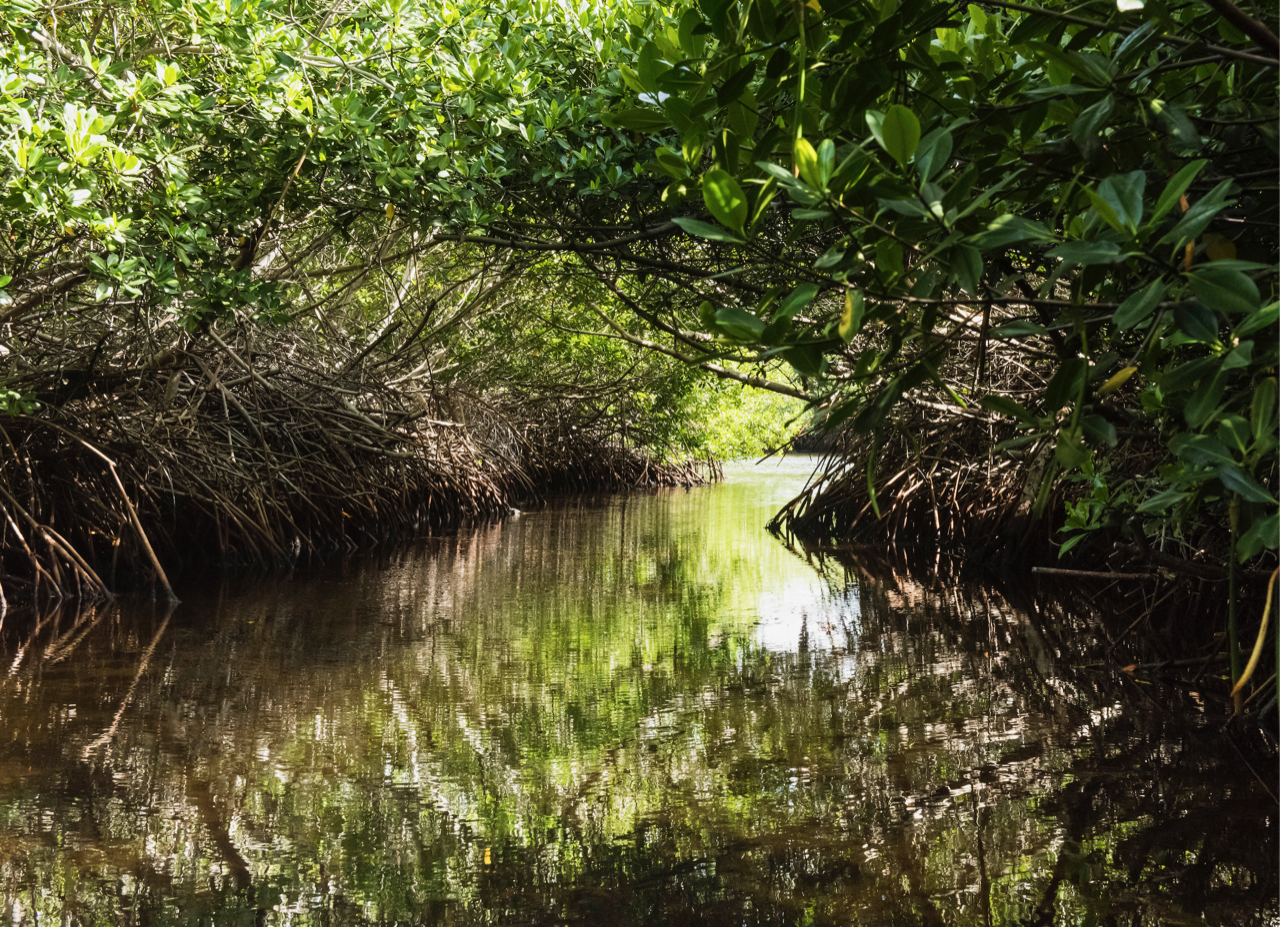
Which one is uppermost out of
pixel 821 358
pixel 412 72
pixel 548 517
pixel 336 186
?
pixel 412 72

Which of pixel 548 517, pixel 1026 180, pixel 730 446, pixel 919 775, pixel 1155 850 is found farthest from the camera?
pixel 730 446

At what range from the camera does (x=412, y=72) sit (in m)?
4.27

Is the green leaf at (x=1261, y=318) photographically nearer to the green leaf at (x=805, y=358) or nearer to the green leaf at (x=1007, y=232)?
the green leaf at (x=1007, y=232)

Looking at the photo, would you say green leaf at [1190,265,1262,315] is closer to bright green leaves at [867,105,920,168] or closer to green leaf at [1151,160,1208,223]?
green leaf at [1151,160,1208,223]

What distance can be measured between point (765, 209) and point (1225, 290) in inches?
43.1

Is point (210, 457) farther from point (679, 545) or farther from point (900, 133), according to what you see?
point (900, 133)

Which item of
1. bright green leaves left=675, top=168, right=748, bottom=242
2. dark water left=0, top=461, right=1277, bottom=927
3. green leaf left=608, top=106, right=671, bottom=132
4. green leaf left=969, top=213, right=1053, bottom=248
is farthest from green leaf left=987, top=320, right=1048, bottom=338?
dark water left=0, top=461, right=1277, bottom=927

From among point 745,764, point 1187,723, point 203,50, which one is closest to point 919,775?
point 745,764

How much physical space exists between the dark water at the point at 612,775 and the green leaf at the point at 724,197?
1.42 m

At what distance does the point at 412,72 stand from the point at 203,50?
1.15 meters

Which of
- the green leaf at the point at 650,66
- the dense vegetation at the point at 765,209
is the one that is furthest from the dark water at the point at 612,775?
the green leaf at the point at 650,66

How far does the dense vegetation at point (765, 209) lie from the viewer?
3.92ft

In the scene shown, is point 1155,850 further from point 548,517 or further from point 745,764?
point 548,517

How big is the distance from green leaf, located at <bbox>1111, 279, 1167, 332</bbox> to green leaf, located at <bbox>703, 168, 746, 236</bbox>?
0.42 metres
